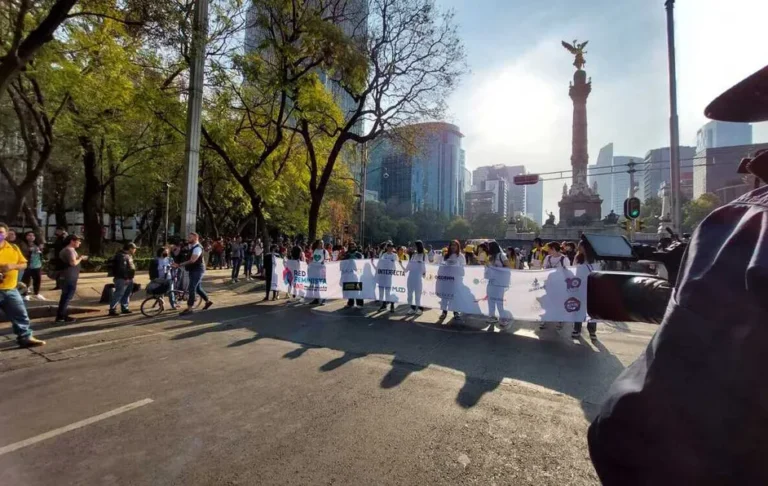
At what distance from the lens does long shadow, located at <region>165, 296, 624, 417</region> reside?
504 centimetres

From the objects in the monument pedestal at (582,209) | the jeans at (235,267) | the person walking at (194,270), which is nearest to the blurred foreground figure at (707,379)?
the person walking at (194,270)

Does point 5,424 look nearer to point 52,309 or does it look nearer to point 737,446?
point 737,446

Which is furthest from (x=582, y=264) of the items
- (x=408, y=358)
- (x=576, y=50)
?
(x=576, y=50)

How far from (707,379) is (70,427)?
470 centimetres

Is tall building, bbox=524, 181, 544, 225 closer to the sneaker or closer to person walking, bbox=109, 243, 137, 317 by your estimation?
person walking, bbox=109, 243, 137, 317

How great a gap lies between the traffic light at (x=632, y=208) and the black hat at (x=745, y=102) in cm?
1284

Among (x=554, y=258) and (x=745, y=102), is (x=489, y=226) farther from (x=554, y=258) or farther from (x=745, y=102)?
(x=745, y=102)

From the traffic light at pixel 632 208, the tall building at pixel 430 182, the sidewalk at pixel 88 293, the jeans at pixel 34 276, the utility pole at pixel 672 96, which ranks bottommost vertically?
the sidewalk at pixel 88 293

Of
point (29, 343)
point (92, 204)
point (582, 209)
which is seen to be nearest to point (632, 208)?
point (29, 343)

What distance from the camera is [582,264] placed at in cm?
797

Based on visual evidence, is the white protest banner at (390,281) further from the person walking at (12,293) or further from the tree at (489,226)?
the tree at (489,226)

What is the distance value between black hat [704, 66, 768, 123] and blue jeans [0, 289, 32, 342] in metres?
8.51

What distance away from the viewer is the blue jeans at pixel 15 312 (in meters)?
6.30

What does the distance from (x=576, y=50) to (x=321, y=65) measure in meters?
45.4
